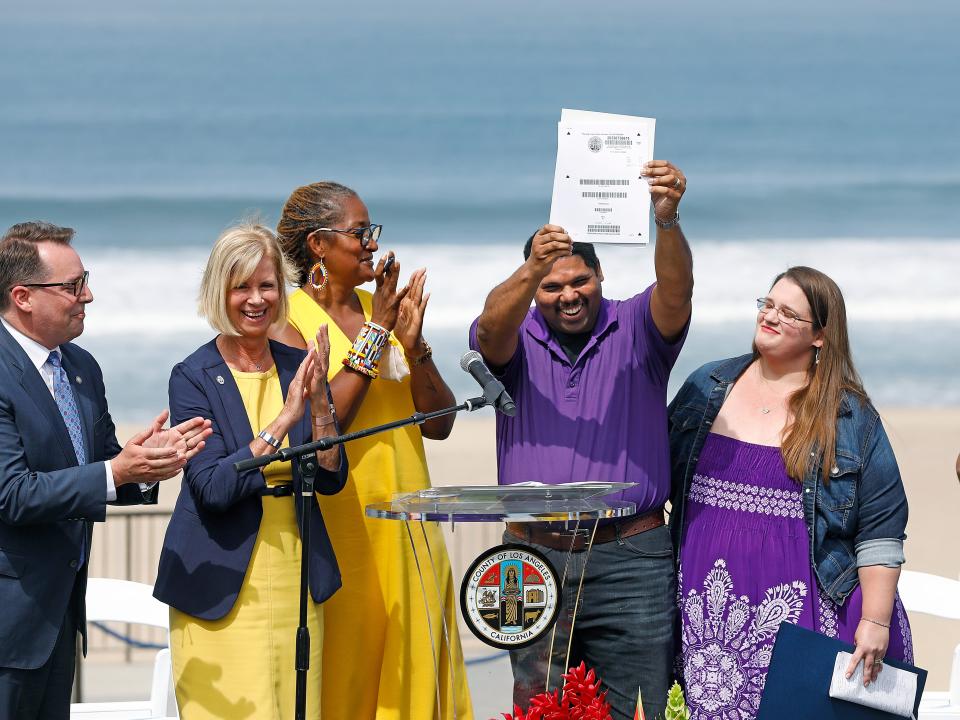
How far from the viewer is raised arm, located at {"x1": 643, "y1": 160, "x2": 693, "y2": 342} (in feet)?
12.0

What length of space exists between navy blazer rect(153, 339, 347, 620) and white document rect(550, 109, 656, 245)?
930 mm

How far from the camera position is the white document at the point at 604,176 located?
367 cm

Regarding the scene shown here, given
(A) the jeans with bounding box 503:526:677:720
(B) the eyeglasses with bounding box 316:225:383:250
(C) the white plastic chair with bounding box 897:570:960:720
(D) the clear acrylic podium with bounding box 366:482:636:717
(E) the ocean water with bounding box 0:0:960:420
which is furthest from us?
(E) the ocean water with bounding box 0:0:960:420

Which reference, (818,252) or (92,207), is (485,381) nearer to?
(818,252)

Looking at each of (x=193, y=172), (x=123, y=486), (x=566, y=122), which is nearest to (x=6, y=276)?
(x=123, y=486)

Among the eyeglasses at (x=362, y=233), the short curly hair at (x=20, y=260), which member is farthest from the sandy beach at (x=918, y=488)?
the short curly hair at (x=20, y=260)

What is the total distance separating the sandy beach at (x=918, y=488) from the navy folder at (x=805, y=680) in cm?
272

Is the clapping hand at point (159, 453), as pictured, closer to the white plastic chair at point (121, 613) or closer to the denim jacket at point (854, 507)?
the white plastic chair at point (121, 613)

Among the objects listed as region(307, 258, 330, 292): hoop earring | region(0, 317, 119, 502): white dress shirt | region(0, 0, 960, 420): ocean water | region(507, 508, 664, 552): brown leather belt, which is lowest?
region(507, 508, 664, 552): brown leather belt

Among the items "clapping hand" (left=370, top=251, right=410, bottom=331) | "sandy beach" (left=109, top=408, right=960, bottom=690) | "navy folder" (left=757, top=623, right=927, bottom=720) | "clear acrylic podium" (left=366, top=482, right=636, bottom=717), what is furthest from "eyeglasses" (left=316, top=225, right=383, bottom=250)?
"sandy beach" (left=109, top=408, right=960, bottom=690)

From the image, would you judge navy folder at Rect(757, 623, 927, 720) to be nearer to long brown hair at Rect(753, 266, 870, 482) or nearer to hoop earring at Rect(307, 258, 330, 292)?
long brown hair at Rect(753, 266, 870, 482)

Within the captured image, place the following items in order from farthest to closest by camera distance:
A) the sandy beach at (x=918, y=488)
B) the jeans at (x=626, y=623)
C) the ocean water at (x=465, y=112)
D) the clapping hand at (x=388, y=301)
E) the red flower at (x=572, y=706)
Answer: the ocean water at (x=465, y=112), the sandy beach at (x=918, y=488), the clapping hand at (x=388, y=301), the jeans at (x=626, y=623), the red flower at (x=572, y=706)

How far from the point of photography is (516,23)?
22.1 meters

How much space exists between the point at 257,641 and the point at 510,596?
713mm
